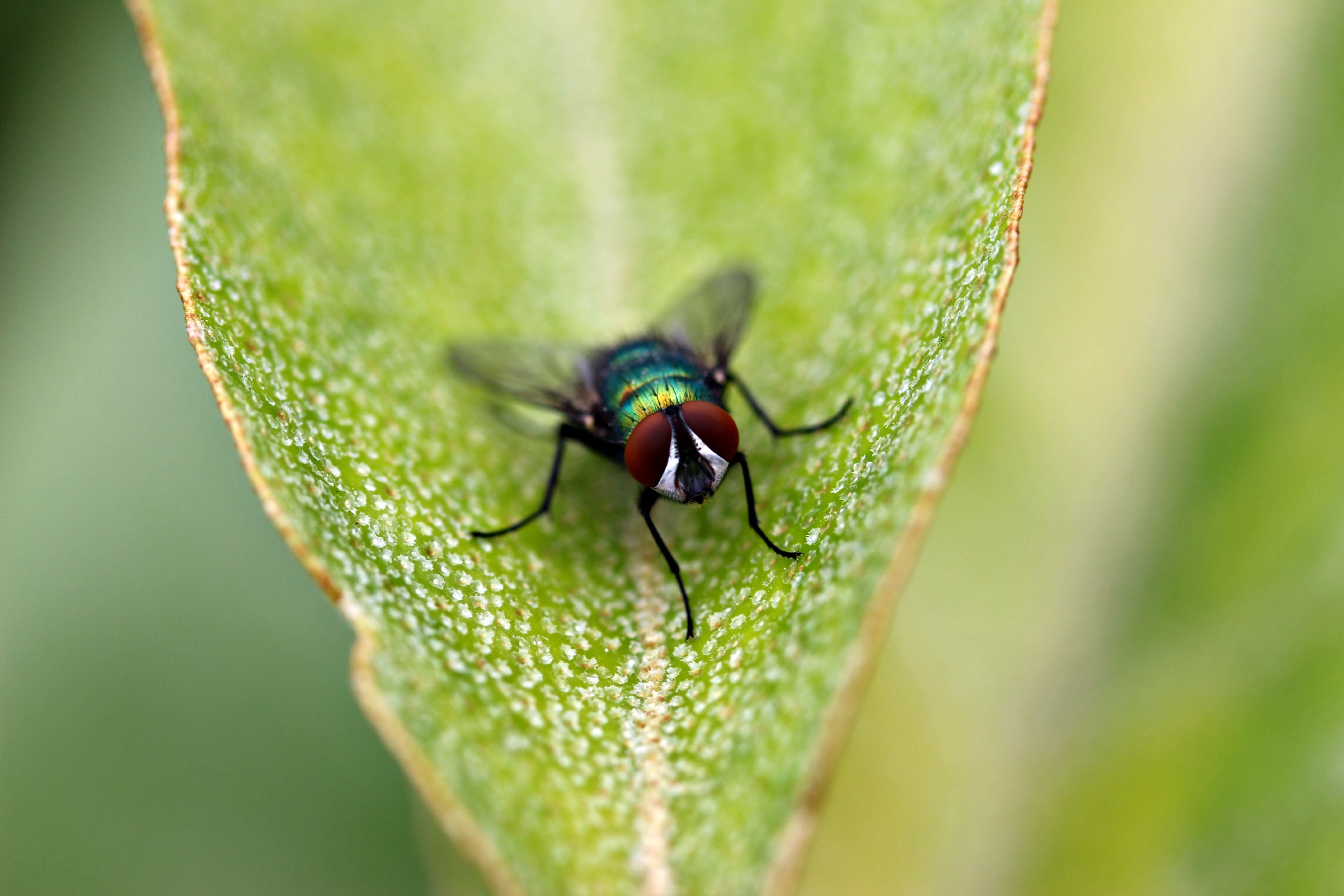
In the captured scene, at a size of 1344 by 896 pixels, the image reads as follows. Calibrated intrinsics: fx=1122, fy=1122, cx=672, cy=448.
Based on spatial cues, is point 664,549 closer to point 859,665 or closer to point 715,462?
point 715,462

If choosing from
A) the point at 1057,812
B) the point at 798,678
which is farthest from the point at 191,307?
the point at 1057,812

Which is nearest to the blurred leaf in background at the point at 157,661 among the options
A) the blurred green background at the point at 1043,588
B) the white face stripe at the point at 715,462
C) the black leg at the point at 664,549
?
the blurred green background at the point at 1043,588

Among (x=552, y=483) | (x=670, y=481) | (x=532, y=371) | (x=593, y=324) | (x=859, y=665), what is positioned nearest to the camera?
(x=859, y=665)

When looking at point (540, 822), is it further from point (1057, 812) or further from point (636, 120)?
point (636, 120)

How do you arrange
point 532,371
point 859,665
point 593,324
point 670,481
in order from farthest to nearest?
point 532,371
point 593,324
point 670,481
point 859,665

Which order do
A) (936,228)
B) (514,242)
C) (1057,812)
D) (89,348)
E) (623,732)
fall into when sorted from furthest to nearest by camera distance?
(89,348)
(514,242)
(1057,812)
(936,228)
(623,732)

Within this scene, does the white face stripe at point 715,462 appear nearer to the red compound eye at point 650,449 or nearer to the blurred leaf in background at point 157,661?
the red compound eye at point 650,449

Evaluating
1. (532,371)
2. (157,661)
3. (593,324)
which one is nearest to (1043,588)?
(593,324)
